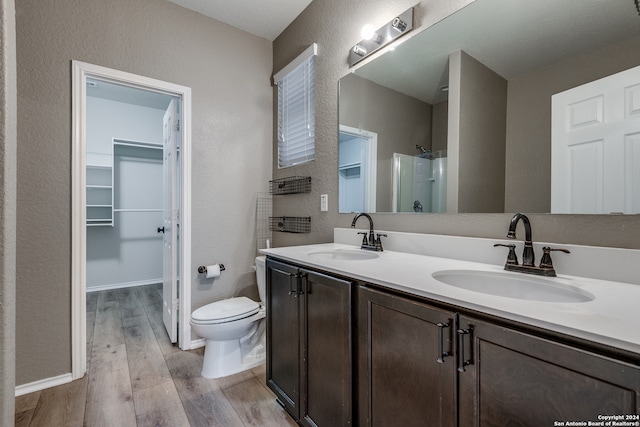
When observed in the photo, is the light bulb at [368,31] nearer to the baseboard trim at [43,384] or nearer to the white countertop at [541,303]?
the white countertop at [541,303]

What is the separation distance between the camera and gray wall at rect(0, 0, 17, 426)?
0.64m

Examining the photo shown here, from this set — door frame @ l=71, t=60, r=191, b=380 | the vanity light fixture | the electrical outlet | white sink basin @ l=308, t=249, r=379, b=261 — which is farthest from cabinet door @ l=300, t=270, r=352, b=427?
door frame @ l=71, t=60, r=191, b=380

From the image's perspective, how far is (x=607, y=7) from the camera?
38.8 inches

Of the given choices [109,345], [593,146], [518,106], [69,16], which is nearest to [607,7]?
[518,106]

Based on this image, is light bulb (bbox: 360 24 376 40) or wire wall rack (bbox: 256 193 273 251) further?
wire wall rack (bbox: 256 193 273 251)

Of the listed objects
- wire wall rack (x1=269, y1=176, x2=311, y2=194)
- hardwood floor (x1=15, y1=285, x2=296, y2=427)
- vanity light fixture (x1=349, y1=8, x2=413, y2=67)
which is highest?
vanity light fixture (x1=349, y1=8, x2=413, y2=67)

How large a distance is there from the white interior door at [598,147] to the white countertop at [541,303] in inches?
11.0

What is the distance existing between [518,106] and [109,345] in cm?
320

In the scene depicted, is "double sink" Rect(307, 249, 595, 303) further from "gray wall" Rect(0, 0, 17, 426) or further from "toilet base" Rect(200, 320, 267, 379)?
"toilet base" Rect(200, 320, 267, 379)

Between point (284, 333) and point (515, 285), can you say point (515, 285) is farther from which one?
point (284, 333)

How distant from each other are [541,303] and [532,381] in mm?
175

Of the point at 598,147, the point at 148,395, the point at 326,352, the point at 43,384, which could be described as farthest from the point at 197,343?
the point at 598,147

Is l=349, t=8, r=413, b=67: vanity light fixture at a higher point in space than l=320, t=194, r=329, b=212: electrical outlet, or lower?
higher

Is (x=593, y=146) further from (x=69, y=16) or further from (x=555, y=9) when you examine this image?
(x=69, y=16)
